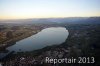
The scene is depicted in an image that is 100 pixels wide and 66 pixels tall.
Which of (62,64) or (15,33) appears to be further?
(15,33)

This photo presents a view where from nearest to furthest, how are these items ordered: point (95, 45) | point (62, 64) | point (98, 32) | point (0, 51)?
point (62, 64) < point (95, 45) < point (0, 51) < point (98, 32)

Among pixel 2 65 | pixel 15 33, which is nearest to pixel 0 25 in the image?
pixel 15 33

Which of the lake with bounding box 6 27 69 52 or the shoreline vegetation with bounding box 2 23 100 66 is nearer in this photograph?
the shoreline vegetation with bounding box 2 23 100 66

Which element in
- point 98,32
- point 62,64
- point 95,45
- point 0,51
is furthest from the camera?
point 98,32

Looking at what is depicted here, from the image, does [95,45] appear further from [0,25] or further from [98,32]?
[0,25]

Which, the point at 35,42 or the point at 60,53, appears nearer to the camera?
the point at 60,53

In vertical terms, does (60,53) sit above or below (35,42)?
above

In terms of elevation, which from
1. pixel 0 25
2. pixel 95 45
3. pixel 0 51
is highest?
pixel 0 25

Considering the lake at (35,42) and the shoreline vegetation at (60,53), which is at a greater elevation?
the shoreline vegetation at (60,53)

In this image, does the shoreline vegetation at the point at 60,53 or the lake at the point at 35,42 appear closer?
the shoreline vegetation at the point at 60,53

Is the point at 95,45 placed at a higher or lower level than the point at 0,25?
lower

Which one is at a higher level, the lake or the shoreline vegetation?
the shoreline vegetation
